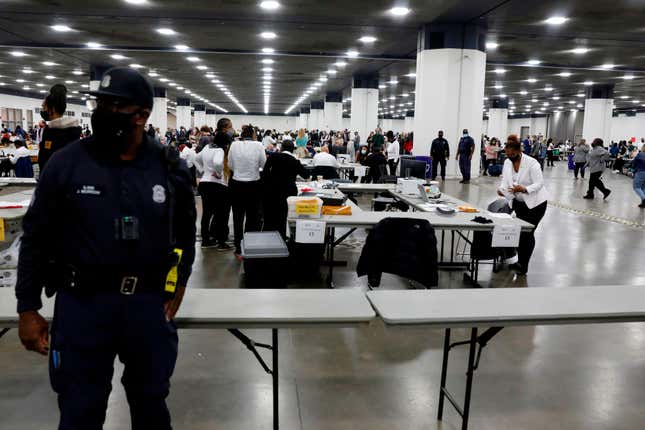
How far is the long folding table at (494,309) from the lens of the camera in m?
2.43

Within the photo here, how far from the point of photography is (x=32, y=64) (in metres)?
21.7

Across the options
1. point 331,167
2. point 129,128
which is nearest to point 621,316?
point 129,128

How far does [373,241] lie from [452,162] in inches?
448

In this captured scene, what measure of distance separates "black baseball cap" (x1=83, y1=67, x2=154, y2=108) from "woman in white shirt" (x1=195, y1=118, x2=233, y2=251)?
454cm

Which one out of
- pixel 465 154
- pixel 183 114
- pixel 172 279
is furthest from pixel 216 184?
pixel 183 114

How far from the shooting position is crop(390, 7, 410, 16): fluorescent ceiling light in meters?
11.7

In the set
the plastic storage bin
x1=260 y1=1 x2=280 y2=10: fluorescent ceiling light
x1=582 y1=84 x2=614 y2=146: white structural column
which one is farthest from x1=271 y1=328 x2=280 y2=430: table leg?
x1=582 y1=84 x2=614 y2=146: white structural column

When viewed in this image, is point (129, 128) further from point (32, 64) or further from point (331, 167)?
point (32, 64)

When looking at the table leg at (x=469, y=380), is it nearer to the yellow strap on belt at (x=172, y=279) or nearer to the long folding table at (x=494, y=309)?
the long folding table at (x=494, y=309)

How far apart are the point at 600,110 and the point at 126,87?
27754mm

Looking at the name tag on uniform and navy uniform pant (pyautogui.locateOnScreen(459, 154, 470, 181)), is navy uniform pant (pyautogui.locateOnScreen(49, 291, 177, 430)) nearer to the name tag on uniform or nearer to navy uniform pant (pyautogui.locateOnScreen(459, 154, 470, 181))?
the name tag on uniform

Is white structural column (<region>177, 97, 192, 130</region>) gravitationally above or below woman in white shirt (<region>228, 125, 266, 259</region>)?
above

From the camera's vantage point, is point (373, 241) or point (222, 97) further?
point (222, 97)

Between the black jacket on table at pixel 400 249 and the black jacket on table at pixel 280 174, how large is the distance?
5.84ft
